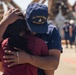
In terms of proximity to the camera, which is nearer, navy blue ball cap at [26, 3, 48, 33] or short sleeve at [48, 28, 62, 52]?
navy blue ball cap at [26, 3, 48, 33]

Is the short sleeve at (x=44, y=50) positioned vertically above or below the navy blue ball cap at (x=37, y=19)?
below

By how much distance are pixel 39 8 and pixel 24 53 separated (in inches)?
15.1

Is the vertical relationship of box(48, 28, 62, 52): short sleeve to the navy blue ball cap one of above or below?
below

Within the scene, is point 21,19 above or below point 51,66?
above

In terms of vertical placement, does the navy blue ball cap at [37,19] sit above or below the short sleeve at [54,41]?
above

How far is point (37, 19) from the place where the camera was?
307 cm

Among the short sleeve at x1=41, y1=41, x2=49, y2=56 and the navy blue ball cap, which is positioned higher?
the navy blue ball cap

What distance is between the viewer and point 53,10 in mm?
33375

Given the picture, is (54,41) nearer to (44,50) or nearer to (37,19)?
(44,50)

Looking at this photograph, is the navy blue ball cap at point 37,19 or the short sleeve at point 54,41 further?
the short sleeve at point 54,41

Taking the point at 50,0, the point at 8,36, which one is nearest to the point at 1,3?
the point at 50,0

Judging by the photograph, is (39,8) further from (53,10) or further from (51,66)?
(53,10)

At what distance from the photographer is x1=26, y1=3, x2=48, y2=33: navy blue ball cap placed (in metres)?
3.08

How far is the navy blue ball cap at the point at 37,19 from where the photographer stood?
3.08 m
